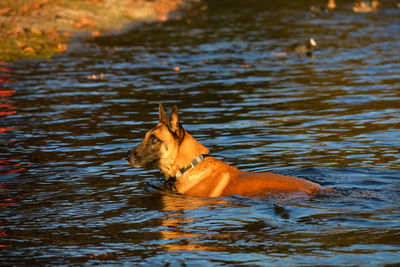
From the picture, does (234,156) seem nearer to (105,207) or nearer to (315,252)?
(105,207)

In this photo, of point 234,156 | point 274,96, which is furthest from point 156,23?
point 234,156

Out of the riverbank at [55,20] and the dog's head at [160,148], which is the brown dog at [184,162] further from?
the riverbank at [55,20]

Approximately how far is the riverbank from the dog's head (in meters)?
18.3

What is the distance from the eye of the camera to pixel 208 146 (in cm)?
1416

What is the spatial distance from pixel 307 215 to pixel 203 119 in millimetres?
8063

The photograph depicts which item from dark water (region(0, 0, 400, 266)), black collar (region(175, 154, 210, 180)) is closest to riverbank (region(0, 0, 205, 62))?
dark water (region(0, 0, 400, 266))

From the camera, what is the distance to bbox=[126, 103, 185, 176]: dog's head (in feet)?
34.8

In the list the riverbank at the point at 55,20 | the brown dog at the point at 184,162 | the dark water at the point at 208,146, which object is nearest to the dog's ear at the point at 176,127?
the brown dog at the point at 184,162

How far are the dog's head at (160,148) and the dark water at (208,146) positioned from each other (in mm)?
583

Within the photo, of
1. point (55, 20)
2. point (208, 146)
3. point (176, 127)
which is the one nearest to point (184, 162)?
point (176, 127)

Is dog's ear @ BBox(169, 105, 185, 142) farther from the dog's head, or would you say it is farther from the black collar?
the black collar

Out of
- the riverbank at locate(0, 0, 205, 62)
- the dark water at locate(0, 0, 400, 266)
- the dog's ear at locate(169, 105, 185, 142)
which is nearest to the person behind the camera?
the dark water at locate(0, 0, 400, 266)

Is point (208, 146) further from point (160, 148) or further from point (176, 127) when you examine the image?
point (176, 127)

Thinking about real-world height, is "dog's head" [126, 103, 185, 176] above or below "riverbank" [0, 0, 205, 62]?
below
